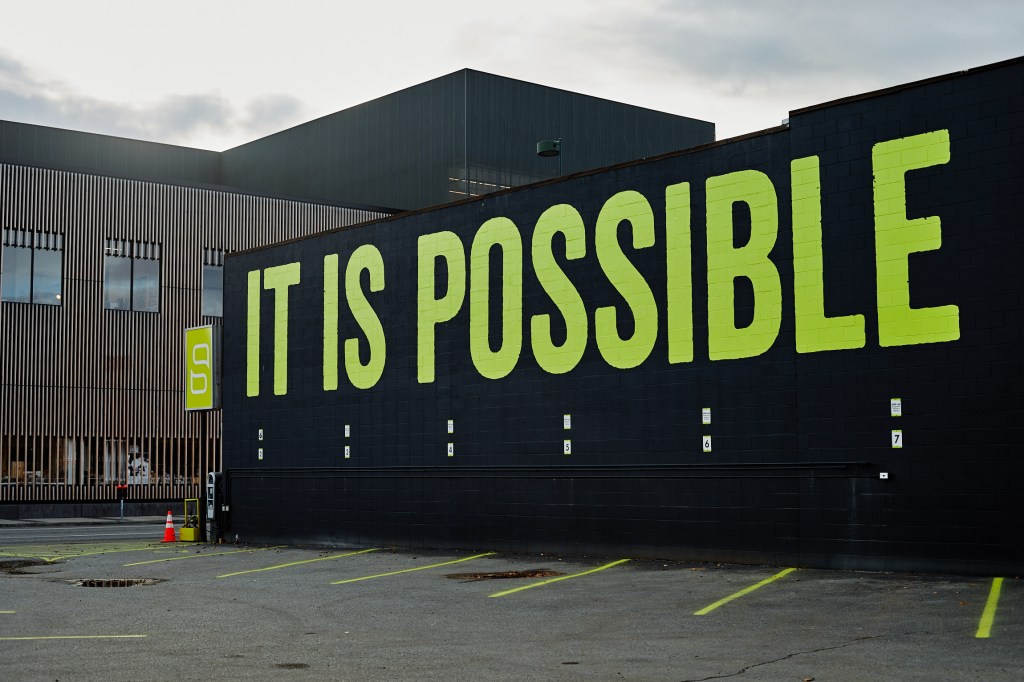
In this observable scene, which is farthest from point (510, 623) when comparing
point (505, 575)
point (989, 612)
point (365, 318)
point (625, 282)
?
point (365, 318)

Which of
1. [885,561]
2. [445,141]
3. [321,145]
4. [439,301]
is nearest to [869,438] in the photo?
[885,561]

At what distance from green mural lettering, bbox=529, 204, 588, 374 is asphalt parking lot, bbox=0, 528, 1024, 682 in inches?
Answer: 161

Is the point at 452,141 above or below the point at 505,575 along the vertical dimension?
above

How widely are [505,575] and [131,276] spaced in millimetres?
34222

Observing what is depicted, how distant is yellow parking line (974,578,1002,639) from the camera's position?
1407 cm

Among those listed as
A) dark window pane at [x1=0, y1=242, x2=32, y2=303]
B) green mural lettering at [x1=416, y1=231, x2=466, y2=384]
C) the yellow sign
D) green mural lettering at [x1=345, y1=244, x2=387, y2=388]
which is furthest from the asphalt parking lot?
dark window pane at [x1=0, y1=242, x2=32, y2=303]

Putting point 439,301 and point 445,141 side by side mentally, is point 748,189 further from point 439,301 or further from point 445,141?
point 445,141

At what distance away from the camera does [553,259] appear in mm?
25578

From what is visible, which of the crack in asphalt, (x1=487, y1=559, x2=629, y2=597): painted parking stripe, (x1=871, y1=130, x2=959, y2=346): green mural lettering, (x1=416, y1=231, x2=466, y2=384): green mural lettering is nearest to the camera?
the crack in asphalt

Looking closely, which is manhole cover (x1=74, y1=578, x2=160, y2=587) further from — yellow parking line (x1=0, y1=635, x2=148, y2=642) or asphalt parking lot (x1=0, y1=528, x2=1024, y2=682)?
yellow parking line (x1=0, y1=635, x2=148, y2=642)

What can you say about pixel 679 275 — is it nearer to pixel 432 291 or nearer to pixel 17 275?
pixel 432 291

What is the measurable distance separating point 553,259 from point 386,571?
7.15 meters

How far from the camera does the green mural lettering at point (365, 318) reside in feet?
95.9

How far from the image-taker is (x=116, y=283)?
2013 inches
